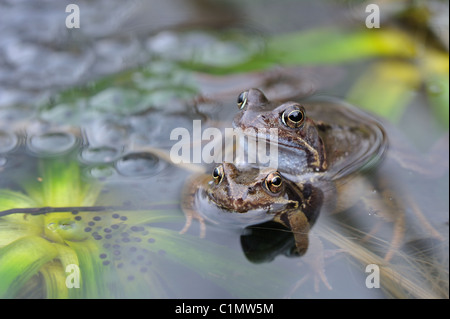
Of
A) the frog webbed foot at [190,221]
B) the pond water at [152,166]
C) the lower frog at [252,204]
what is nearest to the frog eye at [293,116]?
the lower frog at [252,204]

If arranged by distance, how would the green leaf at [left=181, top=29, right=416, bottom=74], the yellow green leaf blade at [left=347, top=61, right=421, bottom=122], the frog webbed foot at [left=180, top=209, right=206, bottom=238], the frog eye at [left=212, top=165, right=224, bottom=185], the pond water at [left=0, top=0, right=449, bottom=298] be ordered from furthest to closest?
the green leaf at [left=181, top=29, right=416, bottom=74]
the yellow green leaf blade at [left=347, top=61, right=421, bottom=122]
the frog eye at [left=212, top=165, right=224, bottom=185]
the frog webbed foot at [left=180, top=209, right=206, bottom=238]
the pond water at [left=0, top=0, right=449, bottom=298]

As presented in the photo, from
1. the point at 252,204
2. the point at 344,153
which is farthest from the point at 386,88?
the point at 252,204

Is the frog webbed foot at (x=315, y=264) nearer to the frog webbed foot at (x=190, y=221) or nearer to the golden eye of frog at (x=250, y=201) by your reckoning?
the golden eye of frog at (x=250, y=201)

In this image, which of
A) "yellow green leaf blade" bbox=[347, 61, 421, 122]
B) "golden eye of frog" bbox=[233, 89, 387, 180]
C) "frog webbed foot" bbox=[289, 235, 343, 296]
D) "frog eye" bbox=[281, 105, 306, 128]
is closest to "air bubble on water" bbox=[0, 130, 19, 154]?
"golden eye of frog" bbox=[233, 89, 387, 180]

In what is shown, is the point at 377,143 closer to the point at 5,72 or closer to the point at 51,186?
the point at 51,186

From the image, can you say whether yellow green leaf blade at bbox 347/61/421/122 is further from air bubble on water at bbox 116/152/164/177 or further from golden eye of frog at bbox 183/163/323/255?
air bubble on water at bbox 116/152/164/177
